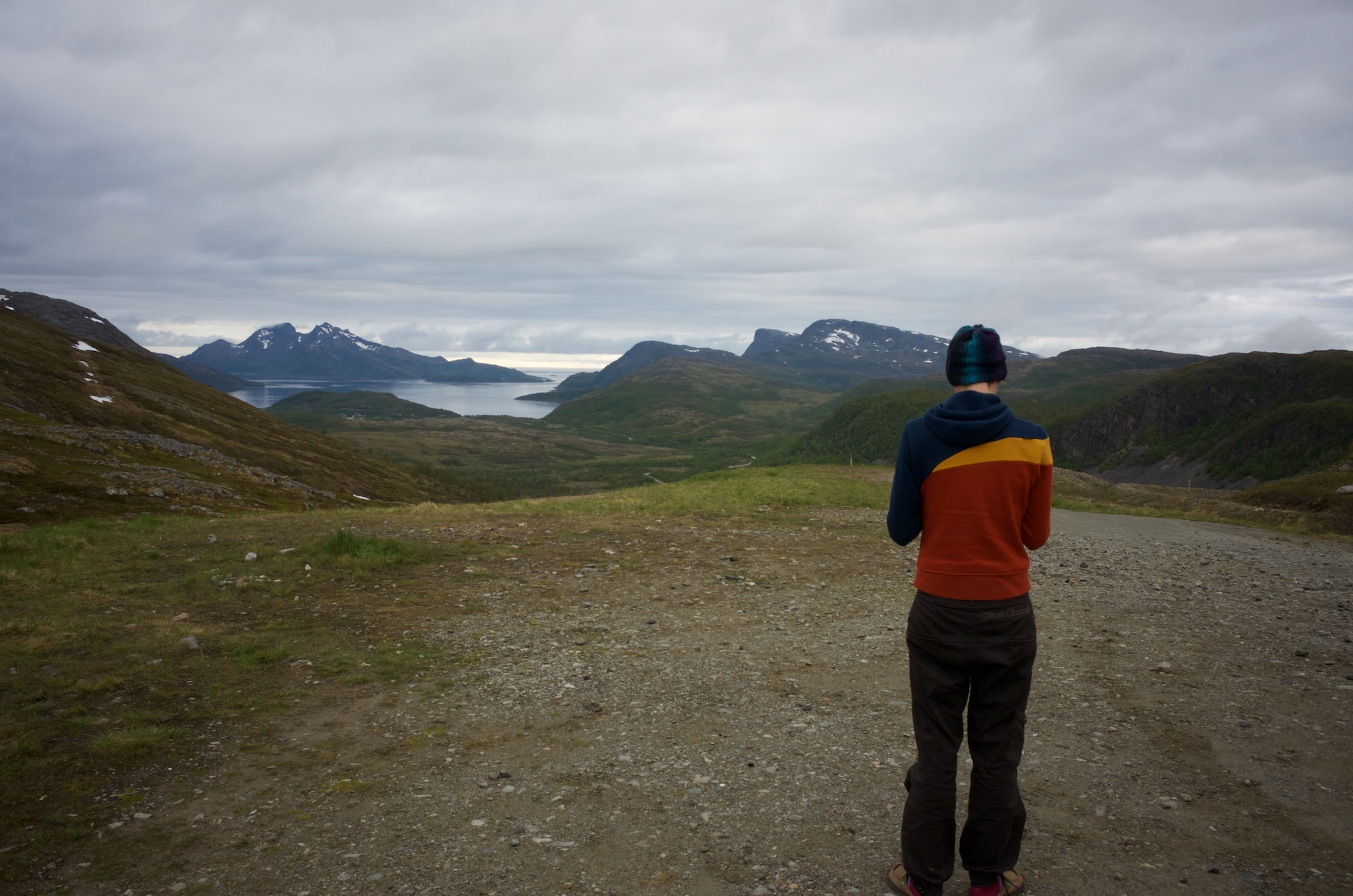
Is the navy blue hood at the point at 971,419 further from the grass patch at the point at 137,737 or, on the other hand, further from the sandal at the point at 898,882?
the grass patch at the point at 137,737

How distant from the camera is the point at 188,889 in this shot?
15.5ft

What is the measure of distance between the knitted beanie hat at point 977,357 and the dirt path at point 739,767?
11.0ft

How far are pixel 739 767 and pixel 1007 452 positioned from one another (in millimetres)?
3667

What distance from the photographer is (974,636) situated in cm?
452

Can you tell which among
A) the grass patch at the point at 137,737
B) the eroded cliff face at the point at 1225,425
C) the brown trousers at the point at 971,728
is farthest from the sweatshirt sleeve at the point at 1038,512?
the eroded cliff face at the point at 1225,425

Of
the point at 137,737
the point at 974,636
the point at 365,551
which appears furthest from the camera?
the point at 365,551

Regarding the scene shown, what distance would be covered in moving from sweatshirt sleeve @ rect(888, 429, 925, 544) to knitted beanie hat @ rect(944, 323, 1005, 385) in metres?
0.58

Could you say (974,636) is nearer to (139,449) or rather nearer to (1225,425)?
(139,449)

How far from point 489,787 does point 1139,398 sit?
657 ft

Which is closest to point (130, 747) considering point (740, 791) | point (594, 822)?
point (594, 822)

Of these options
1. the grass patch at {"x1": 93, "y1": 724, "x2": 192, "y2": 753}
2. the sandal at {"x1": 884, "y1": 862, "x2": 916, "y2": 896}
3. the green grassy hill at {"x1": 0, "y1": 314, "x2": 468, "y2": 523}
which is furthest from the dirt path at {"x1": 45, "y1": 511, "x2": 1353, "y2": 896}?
the green grassy hill at {"x1": 0, "y1": 314, "x2": 468, "y2": 523}

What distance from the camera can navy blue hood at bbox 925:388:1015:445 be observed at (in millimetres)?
4539

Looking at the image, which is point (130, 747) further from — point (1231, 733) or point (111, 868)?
point (1231, 733)

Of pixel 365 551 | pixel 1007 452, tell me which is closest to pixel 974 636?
pixel 1007 452
